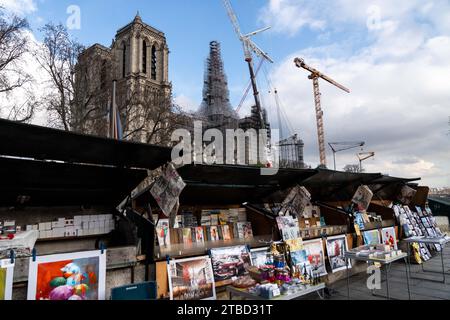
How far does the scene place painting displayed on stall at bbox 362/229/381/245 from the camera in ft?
28.9

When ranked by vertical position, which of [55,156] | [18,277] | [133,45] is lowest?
[18,277]

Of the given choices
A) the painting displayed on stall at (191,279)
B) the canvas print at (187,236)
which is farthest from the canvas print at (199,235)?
the painting displayed on stall at (191,279)

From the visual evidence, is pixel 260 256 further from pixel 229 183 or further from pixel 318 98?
pixel 318 98

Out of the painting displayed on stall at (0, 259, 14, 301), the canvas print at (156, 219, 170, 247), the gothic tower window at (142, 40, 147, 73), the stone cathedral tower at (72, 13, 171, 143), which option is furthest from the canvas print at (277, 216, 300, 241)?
the gothic tower window at (142, 40, 147, 73)

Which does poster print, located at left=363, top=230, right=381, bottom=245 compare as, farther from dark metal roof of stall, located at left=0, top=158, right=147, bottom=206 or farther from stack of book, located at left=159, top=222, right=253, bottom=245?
dark metal roof of stall, located at left=0, top=158, right=147, bottom=206

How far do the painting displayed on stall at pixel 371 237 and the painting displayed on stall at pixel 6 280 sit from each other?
28.2 feet

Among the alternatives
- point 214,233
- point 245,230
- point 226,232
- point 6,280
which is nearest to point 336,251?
point 245,230

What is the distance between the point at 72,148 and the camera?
13.2 feet

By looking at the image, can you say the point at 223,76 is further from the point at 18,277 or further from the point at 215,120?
the point at 18,277

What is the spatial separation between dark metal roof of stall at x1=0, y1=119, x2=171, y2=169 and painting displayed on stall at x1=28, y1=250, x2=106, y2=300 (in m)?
1.38

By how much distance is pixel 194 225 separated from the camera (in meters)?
6.72

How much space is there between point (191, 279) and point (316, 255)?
336 cm
